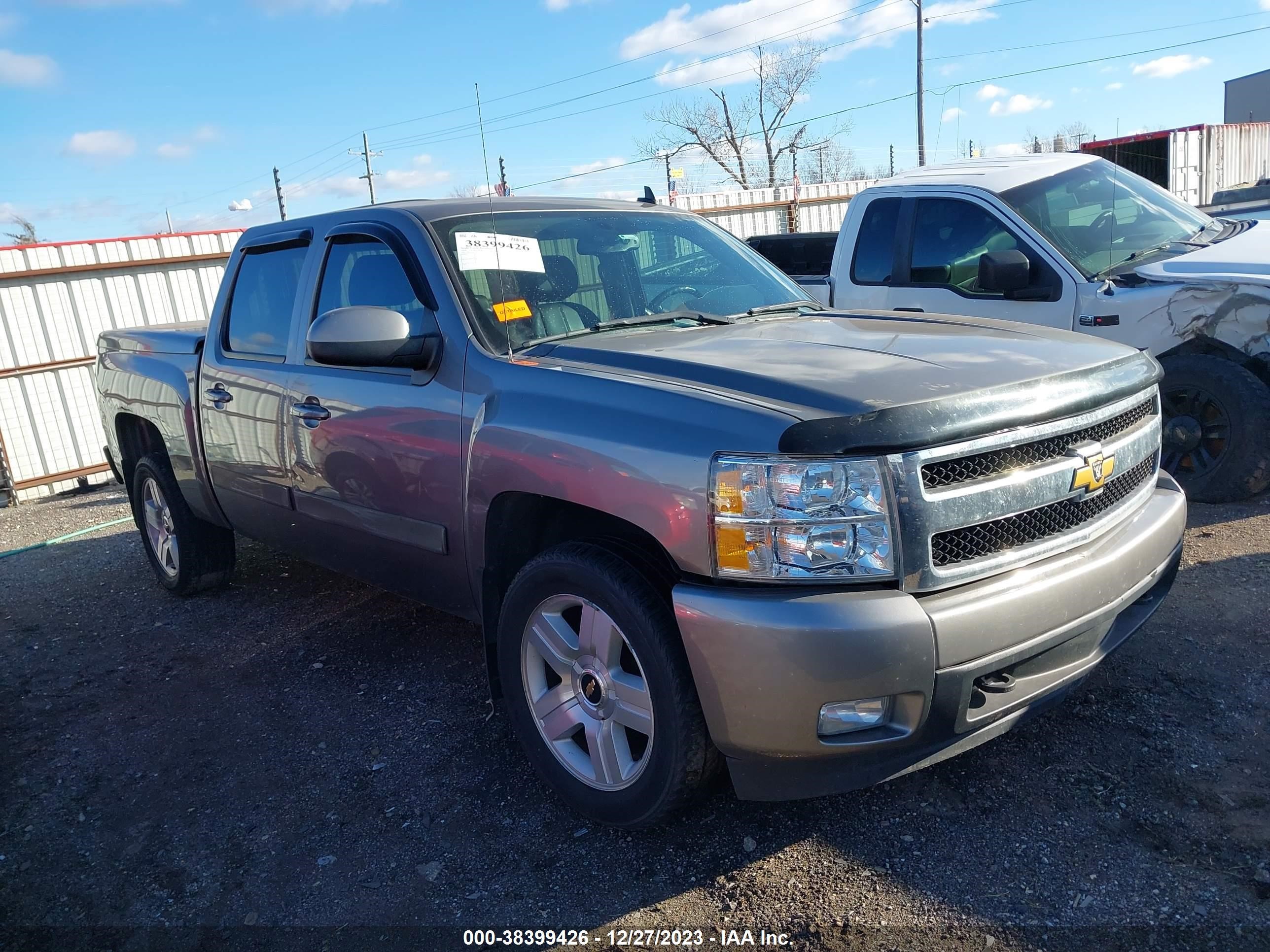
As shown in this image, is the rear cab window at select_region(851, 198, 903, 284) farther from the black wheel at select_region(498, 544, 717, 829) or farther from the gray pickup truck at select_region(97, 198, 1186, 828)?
the black wheel at select_region(498, 544, 717, 829)

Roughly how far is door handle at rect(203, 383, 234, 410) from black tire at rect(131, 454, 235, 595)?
37.3 inches

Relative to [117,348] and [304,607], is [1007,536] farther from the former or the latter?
[117,348]

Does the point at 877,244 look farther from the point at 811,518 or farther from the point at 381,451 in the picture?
the point at 811,518

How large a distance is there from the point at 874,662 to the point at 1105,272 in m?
4.15

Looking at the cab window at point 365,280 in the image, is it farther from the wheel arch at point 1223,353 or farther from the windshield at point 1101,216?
the wheel arch at point 1223,353

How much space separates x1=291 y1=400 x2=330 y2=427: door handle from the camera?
3.80 metres

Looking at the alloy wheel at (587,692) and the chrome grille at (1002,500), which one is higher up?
the chrome grille at (1002,500)

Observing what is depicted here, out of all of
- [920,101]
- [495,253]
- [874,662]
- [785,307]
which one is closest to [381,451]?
[495,253]

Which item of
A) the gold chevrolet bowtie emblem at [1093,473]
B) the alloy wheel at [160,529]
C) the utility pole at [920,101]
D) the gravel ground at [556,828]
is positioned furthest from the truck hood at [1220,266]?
the utility pole at [920,101]

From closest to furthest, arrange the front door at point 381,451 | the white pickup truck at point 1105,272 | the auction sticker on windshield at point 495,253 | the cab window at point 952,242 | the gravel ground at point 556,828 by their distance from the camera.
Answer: the gravel ground at point 556,828
the front door at point 381,451
the auction sticker on windshield at point 495,253
the white pickup truck at point 1105,272
the cab window at point 952,242

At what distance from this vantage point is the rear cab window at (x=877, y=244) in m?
6.27

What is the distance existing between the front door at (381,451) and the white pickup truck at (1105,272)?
2933 mm

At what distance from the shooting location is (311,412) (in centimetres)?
388

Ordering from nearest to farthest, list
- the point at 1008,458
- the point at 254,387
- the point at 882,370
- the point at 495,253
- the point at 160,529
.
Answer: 1. the point at 1008,458
2. the point at 882,370
3. the point at 495,253
4. the point at 254,387
5. the point at 160,529
